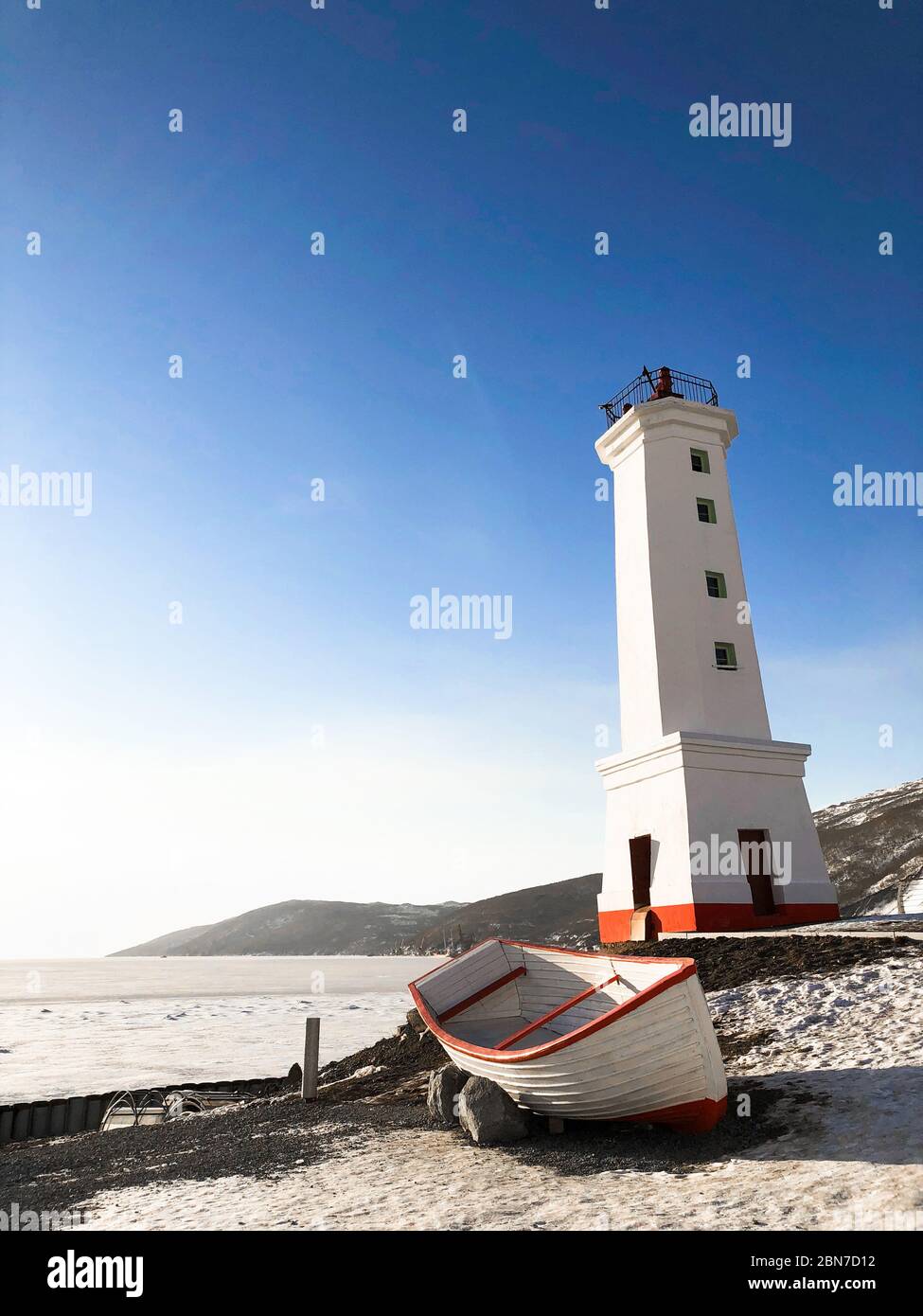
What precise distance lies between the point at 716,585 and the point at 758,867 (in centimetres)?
833

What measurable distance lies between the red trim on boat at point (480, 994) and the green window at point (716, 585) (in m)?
14.0

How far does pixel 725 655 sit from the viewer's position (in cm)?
2352

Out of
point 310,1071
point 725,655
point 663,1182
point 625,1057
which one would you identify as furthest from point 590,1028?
point 725,655

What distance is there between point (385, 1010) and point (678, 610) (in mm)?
35914

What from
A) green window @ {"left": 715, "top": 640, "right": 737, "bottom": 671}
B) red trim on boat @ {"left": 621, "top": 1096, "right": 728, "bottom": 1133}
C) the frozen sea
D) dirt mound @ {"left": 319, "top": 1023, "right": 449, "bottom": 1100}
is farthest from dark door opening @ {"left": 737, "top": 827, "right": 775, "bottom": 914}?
the frozen sea

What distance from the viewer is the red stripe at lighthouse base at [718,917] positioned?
64.8ft

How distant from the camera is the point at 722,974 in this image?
15.2 meters

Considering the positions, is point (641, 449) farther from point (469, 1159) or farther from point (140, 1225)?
point (140, 1225)

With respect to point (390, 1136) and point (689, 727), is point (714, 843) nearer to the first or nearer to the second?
point (689, 727)

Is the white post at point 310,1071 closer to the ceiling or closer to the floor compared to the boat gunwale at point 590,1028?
closer to the floor

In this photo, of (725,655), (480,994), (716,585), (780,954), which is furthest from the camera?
(716,585)

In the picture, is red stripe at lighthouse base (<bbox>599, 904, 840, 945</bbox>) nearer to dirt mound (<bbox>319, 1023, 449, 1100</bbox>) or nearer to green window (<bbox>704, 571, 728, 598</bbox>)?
dirt mound (<bbox>319, 1023, 449, 1100</bbox>)

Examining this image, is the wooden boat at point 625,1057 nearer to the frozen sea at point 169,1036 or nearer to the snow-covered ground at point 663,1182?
the snow-covered ground at point 663,1182

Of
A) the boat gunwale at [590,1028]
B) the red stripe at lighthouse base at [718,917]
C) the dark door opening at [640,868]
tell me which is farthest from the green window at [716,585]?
the boat gunwale at [590,1028]
